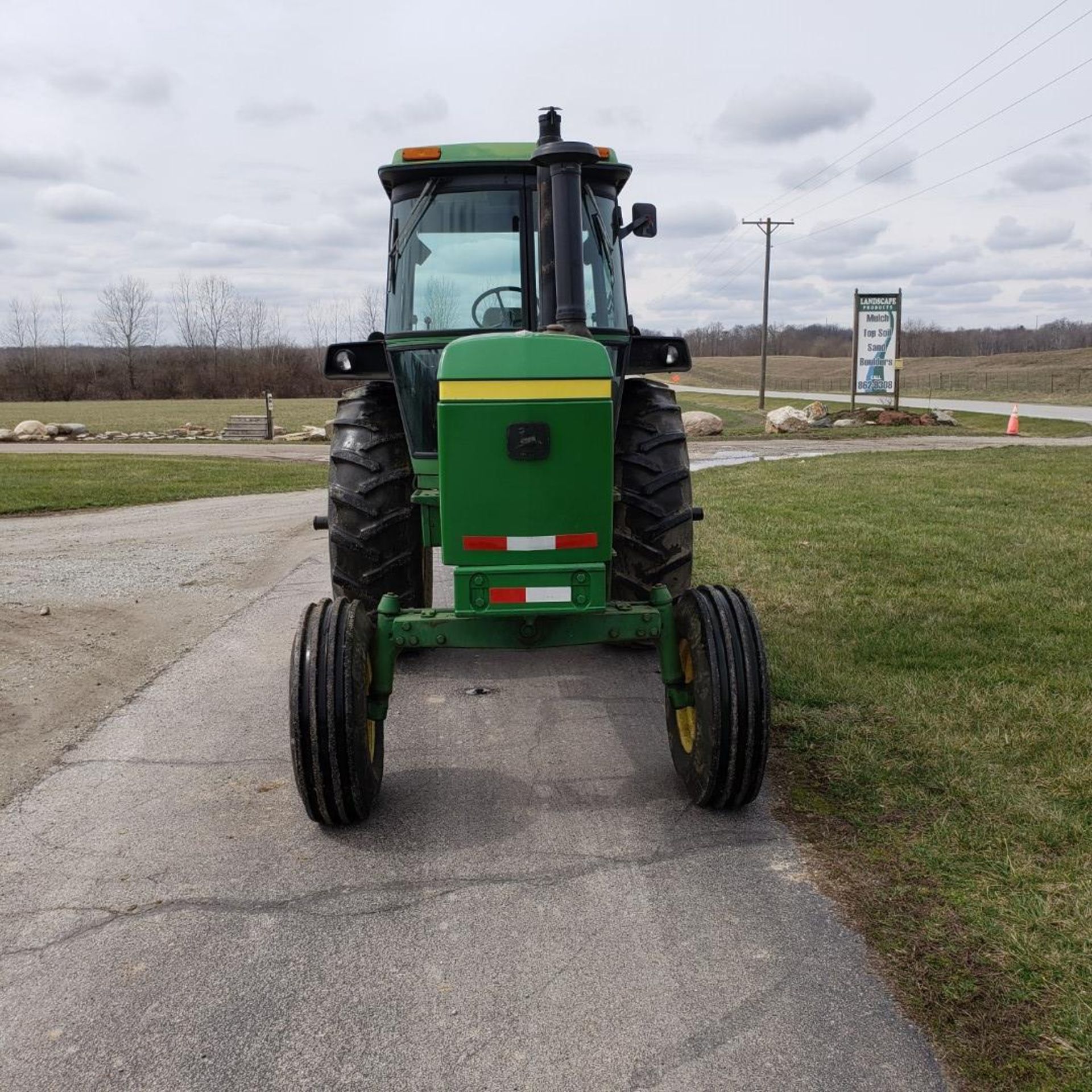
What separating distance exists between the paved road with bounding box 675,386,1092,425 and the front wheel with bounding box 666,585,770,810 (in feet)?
90.5

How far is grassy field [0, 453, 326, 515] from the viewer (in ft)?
46.5

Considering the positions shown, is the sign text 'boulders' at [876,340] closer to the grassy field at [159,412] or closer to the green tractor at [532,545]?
the grassy field at [159,412]

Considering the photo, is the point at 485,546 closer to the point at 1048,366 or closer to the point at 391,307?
the point at 391,307

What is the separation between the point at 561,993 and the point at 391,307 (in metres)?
3.80

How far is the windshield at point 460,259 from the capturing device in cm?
545

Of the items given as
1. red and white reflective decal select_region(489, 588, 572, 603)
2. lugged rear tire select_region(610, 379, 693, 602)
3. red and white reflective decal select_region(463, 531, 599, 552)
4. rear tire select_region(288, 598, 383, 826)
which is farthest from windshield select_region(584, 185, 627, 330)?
rear tire select_region(288, 598, 383, 826)

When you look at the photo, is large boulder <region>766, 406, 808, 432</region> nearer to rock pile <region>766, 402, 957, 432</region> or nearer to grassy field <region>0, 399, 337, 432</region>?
rock pile <region>766, 402, 957, 432</region>

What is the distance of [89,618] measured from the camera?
7160mm

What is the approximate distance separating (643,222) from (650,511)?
1.46 meters

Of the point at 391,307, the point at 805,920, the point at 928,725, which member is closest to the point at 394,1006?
the point at 805,920

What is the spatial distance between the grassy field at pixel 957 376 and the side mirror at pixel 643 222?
129 feet

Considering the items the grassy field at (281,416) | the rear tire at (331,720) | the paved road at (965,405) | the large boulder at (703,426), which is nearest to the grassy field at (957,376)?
the paved road at (965,405)

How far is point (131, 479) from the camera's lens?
1684 cm

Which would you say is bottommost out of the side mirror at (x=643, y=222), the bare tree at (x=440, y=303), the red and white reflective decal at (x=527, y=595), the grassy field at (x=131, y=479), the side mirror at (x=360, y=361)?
the grassy field at (x=131, y=479)
